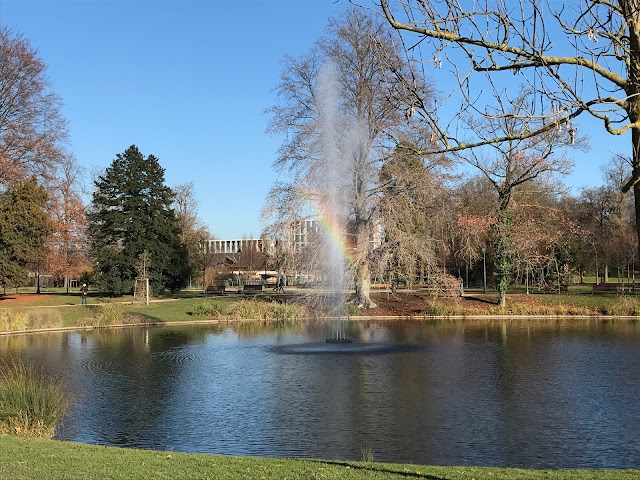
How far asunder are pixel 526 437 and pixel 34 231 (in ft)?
107

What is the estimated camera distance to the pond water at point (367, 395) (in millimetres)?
9930

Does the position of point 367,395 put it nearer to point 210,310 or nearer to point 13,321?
point 13,321

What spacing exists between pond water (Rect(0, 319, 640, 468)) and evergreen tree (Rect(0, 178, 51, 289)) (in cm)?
1156

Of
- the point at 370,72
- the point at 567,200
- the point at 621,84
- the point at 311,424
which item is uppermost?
the point at 370,72

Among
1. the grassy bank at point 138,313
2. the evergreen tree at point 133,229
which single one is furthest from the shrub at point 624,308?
the evergreen tree at point 133,229

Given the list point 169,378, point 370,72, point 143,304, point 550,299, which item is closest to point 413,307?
point 550,299

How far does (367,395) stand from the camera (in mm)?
13781

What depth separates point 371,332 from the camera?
2719 centimetres

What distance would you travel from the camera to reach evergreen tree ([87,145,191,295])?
4219 centimetres

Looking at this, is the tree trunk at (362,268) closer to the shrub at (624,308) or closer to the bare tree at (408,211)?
the bare tree at (408,211)

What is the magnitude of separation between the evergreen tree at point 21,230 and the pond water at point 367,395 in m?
11.6

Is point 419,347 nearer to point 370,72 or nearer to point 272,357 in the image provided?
point 272,357

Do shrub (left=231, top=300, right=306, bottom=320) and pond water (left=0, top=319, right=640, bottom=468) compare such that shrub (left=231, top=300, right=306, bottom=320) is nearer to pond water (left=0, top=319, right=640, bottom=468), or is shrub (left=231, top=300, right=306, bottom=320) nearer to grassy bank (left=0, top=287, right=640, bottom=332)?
grassy bank (left=0, top=287, right=640, bottom=332)

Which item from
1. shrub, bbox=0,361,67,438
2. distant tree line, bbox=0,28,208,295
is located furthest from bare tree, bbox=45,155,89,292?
shrub, bbox=0,361,67,438
